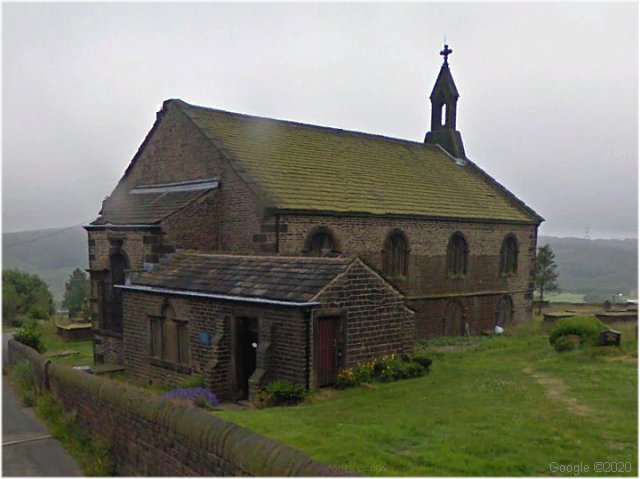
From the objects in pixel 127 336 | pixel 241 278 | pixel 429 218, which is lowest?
pixel 127 336

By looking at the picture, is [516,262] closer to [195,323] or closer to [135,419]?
[195,323]

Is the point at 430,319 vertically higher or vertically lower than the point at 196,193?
lower

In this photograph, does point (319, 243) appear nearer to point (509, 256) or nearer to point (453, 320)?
point (453, 320)

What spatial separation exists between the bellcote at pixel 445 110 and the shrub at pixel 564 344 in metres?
Result: 19.6

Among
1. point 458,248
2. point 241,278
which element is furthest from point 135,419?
point 458,248

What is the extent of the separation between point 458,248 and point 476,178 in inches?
294

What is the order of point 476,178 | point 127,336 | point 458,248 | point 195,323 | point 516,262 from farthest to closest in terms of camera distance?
point 476,178 < point 516,262 < point 458,248 < point 127,336 < point 195,323

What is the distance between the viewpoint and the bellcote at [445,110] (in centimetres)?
3556

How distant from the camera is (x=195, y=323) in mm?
15773

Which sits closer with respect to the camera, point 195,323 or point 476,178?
point 195,323

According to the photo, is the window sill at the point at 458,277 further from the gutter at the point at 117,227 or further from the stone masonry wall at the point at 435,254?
the gutter at the point at 117,227

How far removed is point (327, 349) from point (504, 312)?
18.8 m

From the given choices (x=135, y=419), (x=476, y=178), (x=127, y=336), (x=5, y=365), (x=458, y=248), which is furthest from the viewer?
(x=476, y=178)

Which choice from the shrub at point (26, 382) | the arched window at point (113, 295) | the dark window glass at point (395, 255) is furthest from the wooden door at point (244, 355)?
the dark window glass at point (395, 255)
